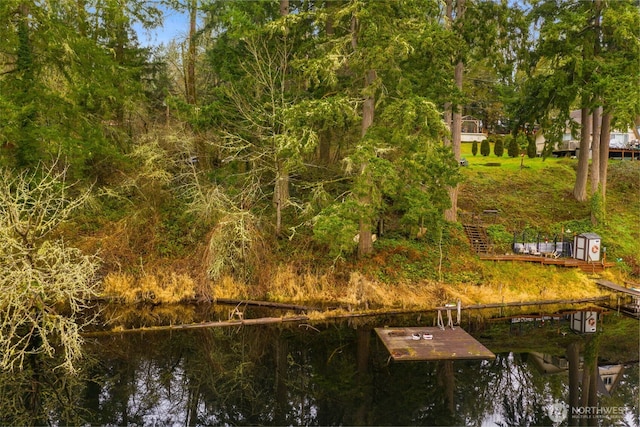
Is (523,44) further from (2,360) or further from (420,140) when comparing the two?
(2,360)

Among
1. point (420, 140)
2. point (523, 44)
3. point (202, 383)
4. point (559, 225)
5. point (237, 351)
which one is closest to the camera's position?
point (202, 383)

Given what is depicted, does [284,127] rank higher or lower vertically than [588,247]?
higher

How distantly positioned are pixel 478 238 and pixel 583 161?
7386mm

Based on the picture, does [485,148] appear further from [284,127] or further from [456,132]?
[284,127]

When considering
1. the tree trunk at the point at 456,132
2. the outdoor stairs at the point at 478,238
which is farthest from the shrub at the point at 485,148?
the outdoor stairs at the point at 478,238

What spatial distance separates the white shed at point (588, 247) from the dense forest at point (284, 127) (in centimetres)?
189

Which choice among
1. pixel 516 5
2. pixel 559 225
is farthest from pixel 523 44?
pixel 559 225

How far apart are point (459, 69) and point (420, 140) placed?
5.29 meters

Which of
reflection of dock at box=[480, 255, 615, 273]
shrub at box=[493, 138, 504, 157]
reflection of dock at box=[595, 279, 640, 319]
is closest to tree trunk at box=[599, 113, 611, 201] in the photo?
reflection of dock at box=[480, 255, 615, 273]

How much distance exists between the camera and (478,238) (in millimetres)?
20500

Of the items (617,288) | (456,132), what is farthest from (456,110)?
(617,288)

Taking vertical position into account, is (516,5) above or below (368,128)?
above

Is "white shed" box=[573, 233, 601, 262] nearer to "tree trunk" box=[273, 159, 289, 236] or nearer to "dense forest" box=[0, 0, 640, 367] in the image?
"dense forest" box=[0, 0, 640, 367]

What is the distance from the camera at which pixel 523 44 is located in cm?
1848
